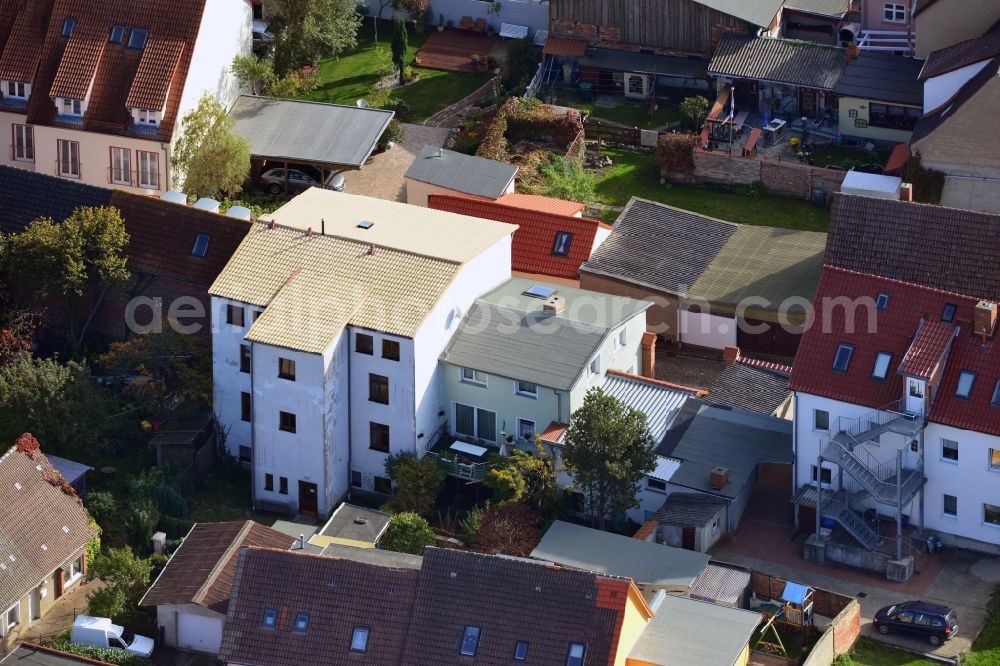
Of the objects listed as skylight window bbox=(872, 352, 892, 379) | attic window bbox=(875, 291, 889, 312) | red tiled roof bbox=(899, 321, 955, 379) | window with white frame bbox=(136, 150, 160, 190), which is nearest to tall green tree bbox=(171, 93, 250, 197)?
window with white frame bbox=(136, 150, 160, 190)

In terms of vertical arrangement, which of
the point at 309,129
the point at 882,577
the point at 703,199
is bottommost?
the point at 882,577

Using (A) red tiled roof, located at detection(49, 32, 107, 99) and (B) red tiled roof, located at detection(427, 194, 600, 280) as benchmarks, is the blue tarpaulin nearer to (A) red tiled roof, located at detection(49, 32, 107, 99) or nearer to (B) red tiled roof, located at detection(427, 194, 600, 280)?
(B) red tiled roof, located at detection(427, 194, 600, 280)

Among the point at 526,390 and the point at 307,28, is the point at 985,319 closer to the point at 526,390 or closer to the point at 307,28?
the point at 526,390

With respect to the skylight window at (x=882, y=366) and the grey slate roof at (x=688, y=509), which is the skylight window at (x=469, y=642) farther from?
the skylight window at (x=882, y=366)

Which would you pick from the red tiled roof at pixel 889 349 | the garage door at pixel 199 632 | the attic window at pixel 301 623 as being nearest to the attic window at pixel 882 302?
the red tiled roof at pixel 889 349

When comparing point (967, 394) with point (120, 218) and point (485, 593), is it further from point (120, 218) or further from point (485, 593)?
point (120, 218)

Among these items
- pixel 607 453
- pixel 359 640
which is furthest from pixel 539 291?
pixel 359 640
